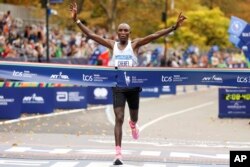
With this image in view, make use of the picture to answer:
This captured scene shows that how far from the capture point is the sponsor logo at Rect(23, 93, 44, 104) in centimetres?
1873

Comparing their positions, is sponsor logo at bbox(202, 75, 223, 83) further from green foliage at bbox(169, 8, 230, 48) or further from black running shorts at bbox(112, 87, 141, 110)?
green foliage at bbox(169, 8, 230, 48)

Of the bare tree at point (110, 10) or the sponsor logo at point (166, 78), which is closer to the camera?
the sponsor logo at point (166, 78)

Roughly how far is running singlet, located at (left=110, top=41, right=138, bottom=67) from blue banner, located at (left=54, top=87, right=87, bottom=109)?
10.9 m

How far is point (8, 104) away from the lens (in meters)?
16.7

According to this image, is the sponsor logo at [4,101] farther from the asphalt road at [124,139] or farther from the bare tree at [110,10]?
the bare tree at [110,10]

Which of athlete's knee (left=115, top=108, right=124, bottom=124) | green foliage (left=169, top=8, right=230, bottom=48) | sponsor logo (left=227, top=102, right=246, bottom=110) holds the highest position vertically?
green foliage (left=169, top=8, right=230, bottom=48)

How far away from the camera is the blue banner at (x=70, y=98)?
20766mm

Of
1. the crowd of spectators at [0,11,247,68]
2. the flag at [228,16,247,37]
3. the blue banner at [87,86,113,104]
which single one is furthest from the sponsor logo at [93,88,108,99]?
the flag at [228,16,247,37]

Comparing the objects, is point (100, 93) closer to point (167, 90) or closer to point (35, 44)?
point (35, 44)

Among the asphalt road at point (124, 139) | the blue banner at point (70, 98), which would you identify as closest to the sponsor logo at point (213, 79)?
the asphalt road at point (124, 139)

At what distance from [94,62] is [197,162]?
19.2 metres

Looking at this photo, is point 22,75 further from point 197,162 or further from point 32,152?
point 197,162

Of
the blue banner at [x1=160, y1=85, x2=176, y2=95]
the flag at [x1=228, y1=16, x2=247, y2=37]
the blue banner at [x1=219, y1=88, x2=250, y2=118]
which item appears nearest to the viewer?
the blue banner at [x1=219, y1=88, x2=250, y2=118]

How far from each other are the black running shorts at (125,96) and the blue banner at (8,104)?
7.26m
